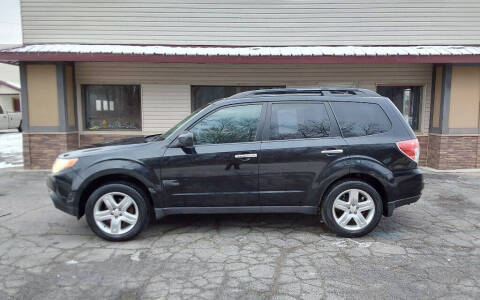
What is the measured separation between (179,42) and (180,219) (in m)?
5.87

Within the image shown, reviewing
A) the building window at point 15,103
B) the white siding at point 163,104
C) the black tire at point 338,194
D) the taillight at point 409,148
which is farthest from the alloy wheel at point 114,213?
the building window at point 15,103

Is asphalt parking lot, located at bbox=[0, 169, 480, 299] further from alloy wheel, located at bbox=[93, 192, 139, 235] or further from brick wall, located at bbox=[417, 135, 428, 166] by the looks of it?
brick wall, located at bbox=[417, 135, 428, 166]

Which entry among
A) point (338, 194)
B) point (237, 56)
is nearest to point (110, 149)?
point (338, 194)

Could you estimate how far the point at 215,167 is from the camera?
4.34 meters

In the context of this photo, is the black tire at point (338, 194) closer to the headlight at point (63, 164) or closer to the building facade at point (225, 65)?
the headlight at point (63, 164)

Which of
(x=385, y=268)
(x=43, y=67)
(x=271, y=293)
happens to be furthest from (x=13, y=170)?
(x=385, y=268)

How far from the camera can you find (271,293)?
10.5ft

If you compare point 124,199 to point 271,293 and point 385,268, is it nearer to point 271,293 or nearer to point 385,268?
point 271,293

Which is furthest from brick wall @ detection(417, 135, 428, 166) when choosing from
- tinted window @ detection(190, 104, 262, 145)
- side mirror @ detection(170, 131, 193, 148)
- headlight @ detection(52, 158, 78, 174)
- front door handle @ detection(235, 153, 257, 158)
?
headlight @ detection(52, 158, 78, 174)

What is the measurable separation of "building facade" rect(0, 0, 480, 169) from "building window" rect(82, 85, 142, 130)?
0.09 ft

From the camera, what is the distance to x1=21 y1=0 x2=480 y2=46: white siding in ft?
30.9

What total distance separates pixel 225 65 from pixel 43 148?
17.1 ft

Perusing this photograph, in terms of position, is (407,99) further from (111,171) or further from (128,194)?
(111,171)

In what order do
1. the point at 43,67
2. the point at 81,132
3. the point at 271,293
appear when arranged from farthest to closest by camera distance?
the point at 81,132 → the point at 43,67 → the point at 271,293
